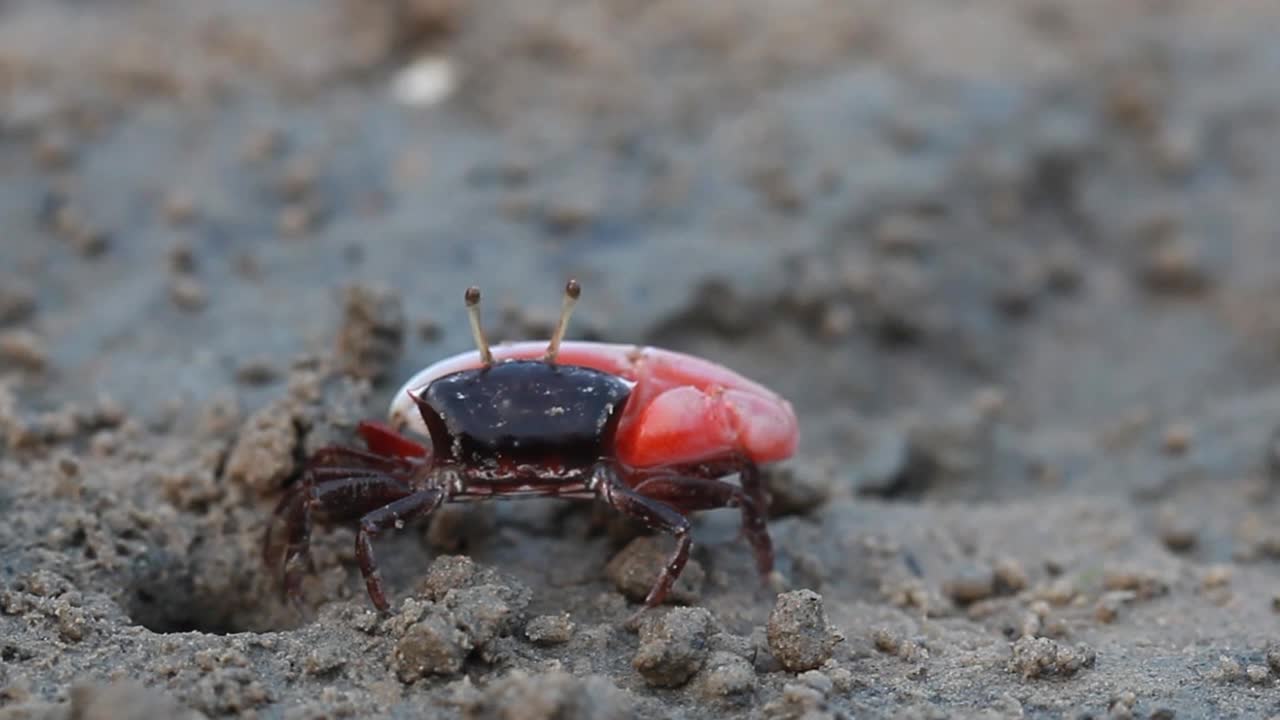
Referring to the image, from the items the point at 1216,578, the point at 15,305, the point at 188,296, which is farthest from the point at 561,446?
the point at 15,305

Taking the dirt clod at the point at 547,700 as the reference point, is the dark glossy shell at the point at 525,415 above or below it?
above

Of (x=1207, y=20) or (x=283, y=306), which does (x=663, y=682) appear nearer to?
(x=283, y=306)

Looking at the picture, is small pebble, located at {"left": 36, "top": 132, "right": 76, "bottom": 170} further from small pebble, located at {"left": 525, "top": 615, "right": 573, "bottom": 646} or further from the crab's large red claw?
small pebble, located at {"left": 525, "top": 615, "right": 573, "bottom": 646}

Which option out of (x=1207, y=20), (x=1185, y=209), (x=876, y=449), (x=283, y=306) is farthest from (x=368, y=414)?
(x=1207, y=20)

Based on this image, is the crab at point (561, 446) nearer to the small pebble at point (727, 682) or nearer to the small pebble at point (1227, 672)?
the small pebble at point (727, 682)

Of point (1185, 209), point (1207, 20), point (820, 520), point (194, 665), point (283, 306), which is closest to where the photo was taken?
point (194, 665)

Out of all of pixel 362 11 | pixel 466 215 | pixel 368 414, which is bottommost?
pixel 368 414

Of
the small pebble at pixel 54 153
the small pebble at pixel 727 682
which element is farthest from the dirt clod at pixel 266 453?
the small pebble at pixel 54 153
